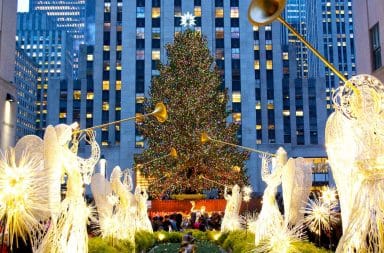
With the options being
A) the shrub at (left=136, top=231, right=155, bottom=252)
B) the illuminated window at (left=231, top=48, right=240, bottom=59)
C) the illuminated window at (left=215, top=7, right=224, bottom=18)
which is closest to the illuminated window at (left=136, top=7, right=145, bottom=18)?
the illuminated window at (left=215, top=7, right=224, bottom=18)

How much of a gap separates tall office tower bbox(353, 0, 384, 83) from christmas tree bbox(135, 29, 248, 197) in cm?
1155

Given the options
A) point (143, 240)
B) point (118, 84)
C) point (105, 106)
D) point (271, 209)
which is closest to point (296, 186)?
point (271, 209)

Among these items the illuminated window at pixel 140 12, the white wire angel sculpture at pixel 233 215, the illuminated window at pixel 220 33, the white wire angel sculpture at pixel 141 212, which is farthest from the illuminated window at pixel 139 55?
the white wire angel sculpture at pixel 233 215

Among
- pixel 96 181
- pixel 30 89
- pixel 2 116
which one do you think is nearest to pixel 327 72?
pixel 30 89

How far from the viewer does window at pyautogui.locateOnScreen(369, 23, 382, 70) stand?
25.5 metres

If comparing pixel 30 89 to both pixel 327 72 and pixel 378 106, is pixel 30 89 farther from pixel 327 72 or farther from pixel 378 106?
pixel 378 106

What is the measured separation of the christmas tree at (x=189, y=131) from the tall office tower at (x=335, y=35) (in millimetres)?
96272

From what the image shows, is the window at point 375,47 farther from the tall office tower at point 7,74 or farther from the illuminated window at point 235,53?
the illuminated window at point 235,53

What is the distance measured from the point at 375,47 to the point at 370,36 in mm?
952

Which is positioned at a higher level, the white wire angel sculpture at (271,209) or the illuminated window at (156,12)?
the illuminated window at (156,12)

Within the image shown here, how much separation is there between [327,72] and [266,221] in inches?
4623

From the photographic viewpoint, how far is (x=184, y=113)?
35062 millimetres

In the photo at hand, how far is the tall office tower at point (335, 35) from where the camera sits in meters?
131

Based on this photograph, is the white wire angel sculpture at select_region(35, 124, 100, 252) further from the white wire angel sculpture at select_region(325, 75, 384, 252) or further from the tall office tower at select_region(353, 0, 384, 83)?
the tall office tower at select_region(353, 0, 384, 83)
